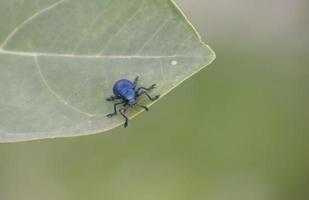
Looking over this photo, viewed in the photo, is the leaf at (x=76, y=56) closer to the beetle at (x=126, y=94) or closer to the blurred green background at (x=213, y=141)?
the beetle at (x=126, y=94)

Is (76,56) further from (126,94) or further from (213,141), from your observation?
(213,141)

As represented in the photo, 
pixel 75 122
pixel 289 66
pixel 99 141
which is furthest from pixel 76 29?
pixel 289 66

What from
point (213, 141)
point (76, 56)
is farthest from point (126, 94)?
point (213, 141)

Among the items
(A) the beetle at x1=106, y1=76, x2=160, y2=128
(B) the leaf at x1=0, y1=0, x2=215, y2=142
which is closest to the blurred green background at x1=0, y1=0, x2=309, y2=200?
(A) the beetle at x1=106, y1=76, x2=160, y2=128

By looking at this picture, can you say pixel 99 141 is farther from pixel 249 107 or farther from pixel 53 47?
pixel 53 47

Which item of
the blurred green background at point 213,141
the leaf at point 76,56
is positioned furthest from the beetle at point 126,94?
the blurred green background at point 213,141

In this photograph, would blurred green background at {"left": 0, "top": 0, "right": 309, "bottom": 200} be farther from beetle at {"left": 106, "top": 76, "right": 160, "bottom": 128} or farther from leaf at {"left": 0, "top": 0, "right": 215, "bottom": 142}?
leaf at {"left": 0, "top": 0, "right": 215, "bottom": 142}
